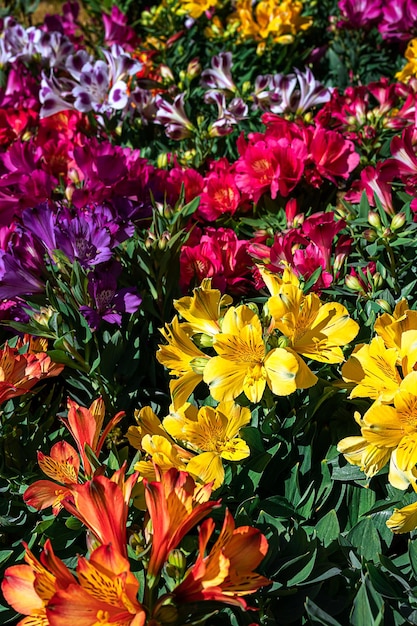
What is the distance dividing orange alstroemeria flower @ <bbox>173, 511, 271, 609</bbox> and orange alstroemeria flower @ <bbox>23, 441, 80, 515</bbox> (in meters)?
0.34

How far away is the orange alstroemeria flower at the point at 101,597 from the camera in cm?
72

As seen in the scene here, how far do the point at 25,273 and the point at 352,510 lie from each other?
83cm

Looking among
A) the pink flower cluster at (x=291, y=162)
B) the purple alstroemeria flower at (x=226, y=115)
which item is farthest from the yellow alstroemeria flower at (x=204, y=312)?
the purple alstroemeria flower at (x=226, y=115)

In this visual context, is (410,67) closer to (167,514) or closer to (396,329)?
(396,329)

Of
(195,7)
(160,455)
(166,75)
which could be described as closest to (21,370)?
(160,455)

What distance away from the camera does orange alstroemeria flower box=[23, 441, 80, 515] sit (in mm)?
1062

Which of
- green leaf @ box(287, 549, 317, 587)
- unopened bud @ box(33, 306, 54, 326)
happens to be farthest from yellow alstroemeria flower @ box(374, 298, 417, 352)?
unopened bud @ box(33, 306, 54, 326)

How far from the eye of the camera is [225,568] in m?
0.75

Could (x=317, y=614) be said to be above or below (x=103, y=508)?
below

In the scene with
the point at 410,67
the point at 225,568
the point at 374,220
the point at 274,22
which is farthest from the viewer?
the point at 274,22

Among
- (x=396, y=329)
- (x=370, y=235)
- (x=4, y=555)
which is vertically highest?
(x=396, y=329)

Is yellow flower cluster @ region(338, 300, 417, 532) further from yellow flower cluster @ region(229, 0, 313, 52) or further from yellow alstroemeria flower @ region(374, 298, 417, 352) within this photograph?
yellow flower cluster @ region(229, 0, 313, 52)

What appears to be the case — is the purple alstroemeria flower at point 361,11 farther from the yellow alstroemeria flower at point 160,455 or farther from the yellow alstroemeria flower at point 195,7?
the yellow alstroemeria flower at point 160,455

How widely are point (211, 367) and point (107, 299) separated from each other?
17.5 inches
